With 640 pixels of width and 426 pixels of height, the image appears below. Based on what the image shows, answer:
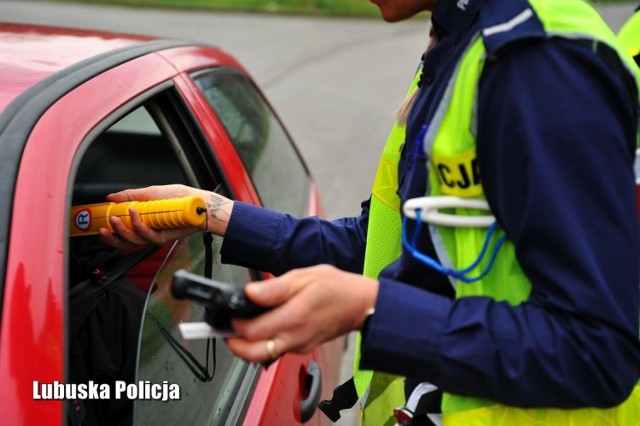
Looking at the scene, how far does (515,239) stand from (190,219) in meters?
0.69

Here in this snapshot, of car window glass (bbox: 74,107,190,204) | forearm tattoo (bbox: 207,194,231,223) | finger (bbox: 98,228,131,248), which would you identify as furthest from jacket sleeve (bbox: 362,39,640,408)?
car window glass (bbox: 74,107,190,204)

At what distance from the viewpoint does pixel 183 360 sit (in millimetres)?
1615

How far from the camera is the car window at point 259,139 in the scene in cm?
226

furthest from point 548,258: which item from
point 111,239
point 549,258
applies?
point 111,239

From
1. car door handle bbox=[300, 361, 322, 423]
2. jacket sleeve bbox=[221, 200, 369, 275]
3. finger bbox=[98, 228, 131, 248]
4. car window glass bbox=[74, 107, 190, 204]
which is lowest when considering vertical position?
car door handle bbox=[300, 361, 322, 423]

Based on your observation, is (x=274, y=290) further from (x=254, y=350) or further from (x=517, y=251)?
(x=517, y=251)

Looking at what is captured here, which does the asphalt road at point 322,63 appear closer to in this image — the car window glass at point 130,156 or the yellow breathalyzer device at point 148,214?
the car window glass at point 130,156

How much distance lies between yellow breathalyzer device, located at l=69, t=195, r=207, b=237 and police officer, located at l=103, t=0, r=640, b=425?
53 cm

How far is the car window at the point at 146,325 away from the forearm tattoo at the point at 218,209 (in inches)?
4.3

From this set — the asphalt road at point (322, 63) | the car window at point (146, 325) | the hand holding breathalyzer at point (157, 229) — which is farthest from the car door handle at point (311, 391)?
the asphalt road at point (322, 63)

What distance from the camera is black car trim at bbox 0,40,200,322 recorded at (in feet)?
3.86

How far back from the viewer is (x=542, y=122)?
40.3 inches

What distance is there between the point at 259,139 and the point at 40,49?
88 cm

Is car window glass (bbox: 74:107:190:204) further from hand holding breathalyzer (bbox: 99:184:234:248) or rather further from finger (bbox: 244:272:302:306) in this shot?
finger (bbox: 244:272:302:306)
